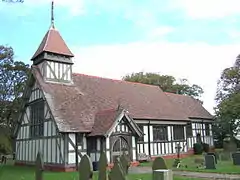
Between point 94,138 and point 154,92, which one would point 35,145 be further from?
point 154,92

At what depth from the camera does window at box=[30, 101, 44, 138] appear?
82.0 feet

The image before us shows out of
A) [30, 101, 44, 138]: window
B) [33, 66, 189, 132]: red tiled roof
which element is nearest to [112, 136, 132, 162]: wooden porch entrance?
[33, 66, 189, 132]: red tiled roof

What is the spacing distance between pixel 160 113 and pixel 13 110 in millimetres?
19317

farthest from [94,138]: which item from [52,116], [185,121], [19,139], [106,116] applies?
[185,121]

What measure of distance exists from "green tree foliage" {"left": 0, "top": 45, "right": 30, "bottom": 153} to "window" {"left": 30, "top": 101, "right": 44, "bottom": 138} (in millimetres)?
11134

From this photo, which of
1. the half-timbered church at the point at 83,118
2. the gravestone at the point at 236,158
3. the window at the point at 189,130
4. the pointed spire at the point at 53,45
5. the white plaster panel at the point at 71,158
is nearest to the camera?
the gravestone at the point at 236,158

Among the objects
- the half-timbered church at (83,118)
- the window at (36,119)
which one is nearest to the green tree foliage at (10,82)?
the half-timbered church at (83,118)

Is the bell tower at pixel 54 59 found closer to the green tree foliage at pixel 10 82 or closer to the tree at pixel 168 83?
the green tree foliage at pixel 10 82

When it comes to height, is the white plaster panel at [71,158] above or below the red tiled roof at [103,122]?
below

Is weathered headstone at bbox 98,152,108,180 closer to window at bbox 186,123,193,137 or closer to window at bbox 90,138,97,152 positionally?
window at bbox 90,138,97,152

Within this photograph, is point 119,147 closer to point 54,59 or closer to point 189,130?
point 54,59

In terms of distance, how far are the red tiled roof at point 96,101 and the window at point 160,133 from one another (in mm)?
992

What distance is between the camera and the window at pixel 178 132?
31.3 meters

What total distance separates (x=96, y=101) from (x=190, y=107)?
16595 millimetres
